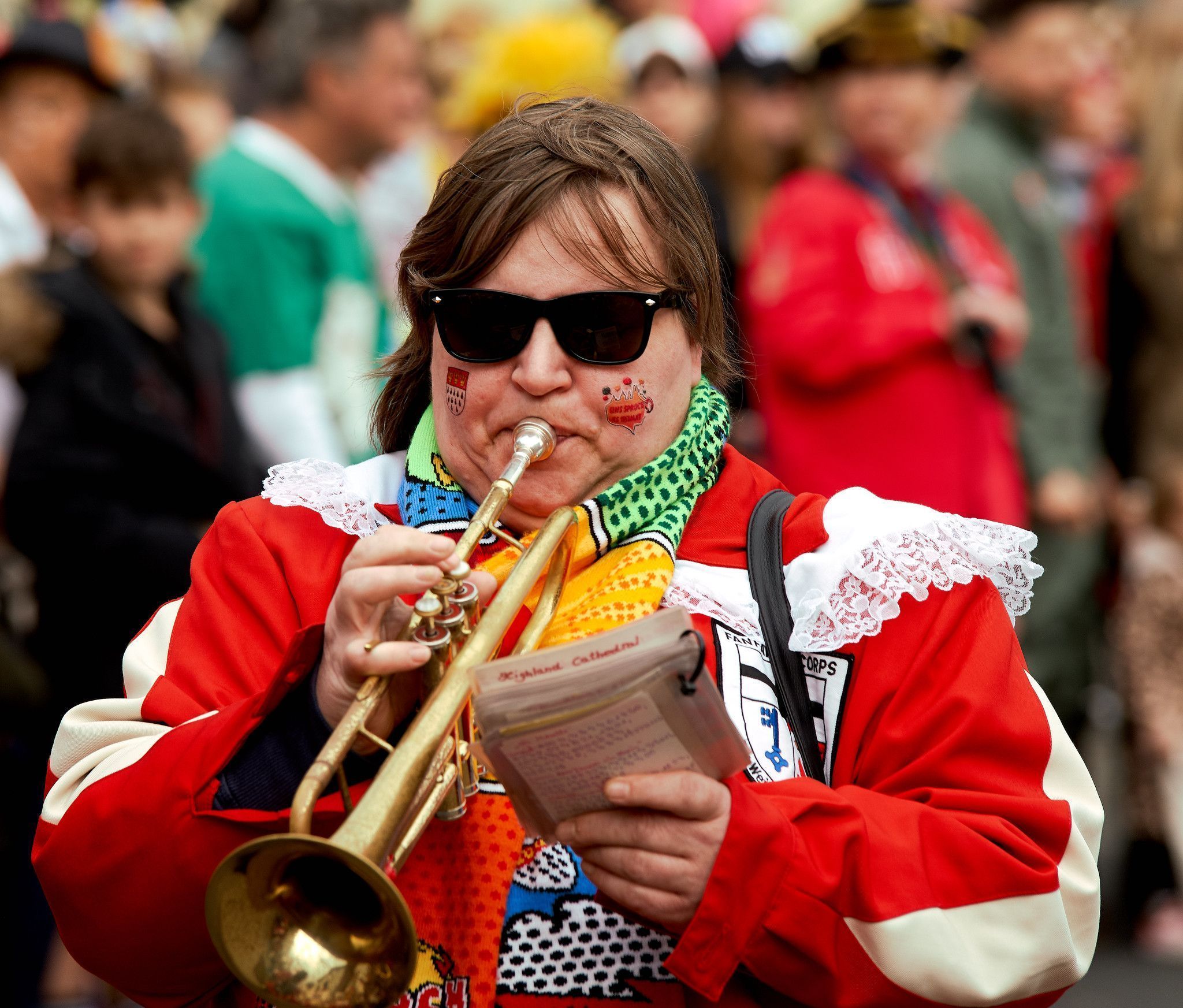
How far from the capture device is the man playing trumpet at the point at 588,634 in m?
2.11

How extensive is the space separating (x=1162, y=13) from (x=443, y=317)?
4820mm

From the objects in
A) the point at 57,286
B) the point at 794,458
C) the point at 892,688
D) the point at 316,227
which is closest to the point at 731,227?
the point at 794,458

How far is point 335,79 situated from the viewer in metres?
5.45

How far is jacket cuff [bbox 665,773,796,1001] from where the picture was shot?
6.72 feet

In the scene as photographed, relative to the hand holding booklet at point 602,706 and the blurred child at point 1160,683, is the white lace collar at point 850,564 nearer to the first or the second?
the hand holding booklet at point 602,706

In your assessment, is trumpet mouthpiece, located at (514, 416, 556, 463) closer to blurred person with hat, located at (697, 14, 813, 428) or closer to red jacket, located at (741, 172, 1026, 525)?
red jacket, located at (741, 172, 1026, 525)

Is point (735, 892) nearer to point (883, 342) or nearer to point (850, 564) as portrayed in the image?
point (850, 564)

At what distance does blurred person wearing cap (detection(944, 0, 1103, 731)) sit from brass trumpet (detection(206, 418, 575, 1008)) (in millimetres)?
3877

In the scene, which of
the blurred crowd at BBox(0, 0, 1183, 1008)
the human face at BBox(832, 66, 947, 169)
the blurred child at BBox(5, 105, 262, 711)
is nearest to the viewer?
the blurred child at BBox(5, 105, 262, 711)

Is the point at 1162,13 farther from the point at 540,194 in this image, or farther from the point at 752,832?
the point at 752,832

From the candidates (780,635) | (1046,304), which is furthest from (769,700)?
(1046,304)

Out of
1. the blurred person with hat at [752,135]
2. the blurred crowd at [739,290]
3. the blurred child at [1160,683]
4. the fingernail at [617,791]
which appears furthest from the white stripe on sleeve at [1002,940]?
the blurred child at [1160,683]

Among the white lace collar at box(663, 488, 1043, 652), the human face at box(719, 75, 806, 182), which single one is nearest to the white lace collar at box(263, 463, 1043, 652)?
the white lace collar at box(663, 488, 1043, 652)

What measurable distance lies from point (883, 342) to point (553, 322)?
2837mm
